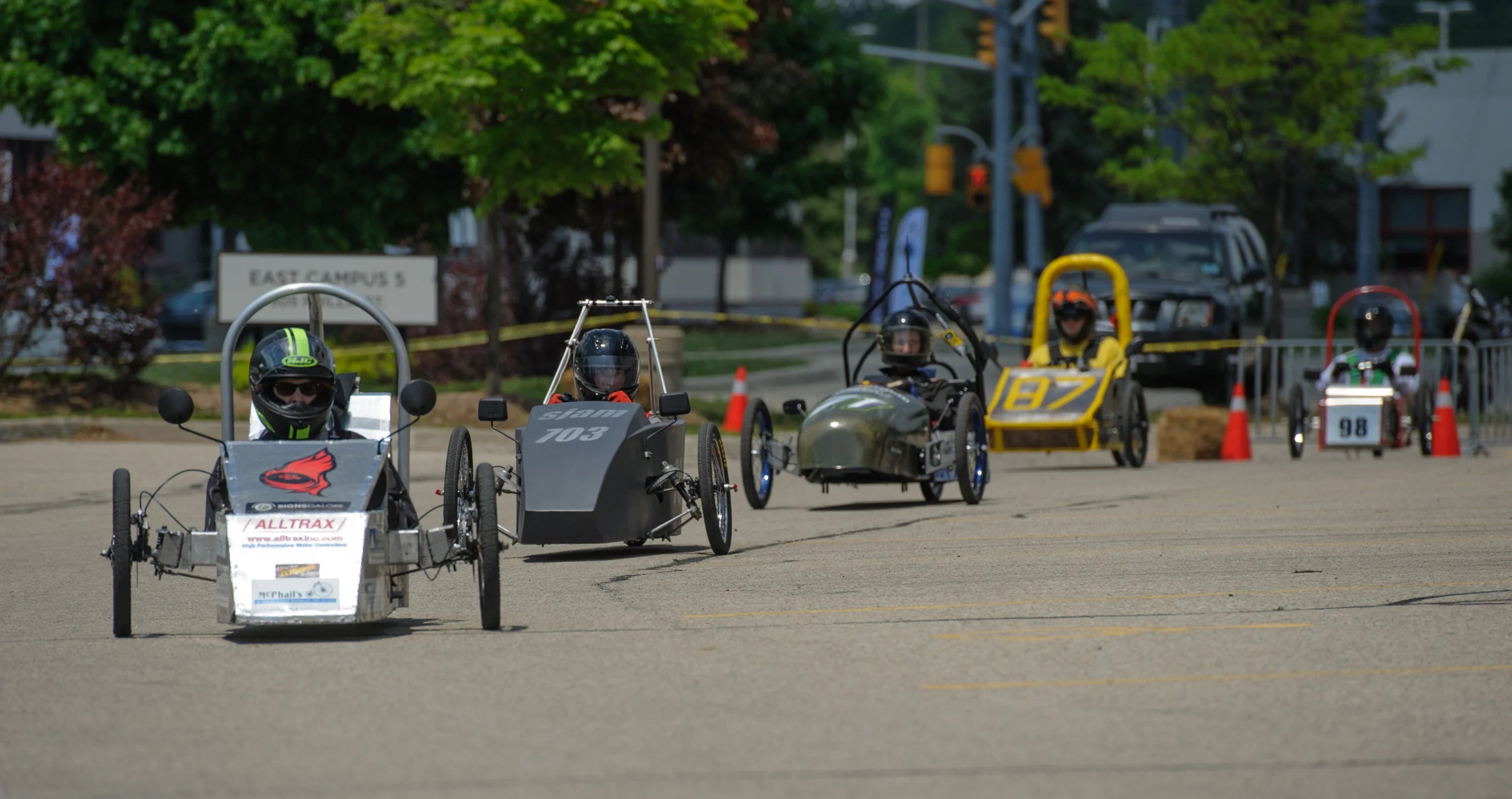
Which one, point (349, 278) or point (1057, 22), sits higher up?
point (1057, 22)

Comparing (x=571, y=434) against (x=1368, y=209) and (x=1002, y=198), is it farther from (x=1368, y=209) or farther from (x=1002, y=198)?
(x=1002, y=198)

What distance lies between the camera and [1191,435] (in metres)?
21.5

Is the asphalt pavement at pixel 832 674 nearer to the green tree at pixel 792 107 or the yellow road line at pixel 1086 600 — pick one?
the yellow road line at pixel 1086 600

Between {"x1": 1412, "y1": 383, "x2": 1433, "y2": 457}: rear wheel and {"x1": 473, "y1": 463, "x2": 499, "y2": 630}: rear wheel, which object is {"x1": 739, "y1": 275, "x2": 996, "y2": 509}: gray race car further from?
{"x1": 1412, "y1": 383, "x2": 1433, "y2": 457}: rear wheel

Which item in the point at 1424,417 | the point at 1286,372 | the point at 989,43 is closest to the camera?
the point at 1424,417

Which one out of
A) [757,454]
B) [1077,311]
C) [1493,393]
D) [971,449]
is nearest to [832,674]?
[757,454]

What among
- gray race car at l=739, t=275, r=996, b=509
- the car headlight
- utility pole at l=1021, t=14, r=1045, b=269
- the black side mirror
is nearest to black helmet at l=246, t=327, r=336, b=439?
the black side mirror

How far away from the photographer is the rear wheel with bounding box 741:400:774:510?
1475 cm

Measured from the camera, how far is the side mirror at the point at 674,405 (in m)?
11.7

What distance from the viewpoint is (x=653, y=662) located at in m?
8.12

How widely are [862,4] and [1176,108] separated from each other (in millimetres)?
163056

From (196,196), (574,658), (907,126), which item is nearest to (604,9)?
(196,196)

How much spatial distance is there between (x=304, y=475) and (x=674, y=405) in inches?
124

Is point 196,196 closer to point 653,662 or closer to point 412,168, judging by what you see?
point 412,168
